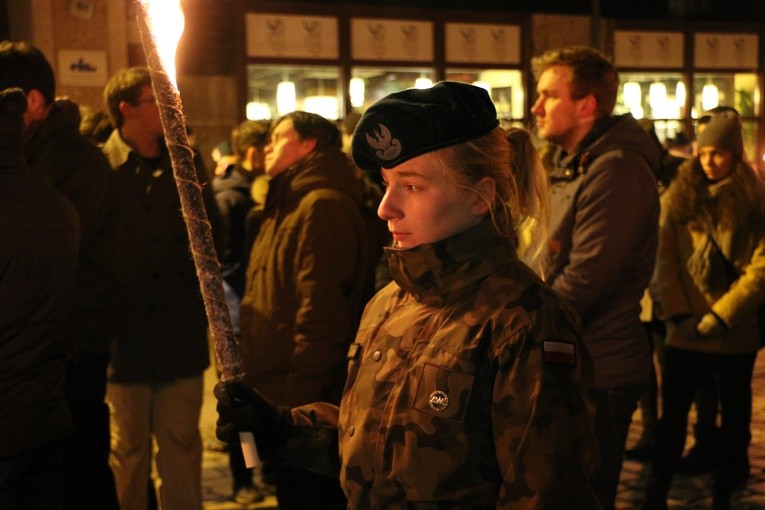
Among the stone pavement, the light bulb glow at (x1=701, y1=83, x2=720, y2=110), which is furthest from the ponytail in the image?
the light bulb glow at (x1=701, y1=83, x2=720, y2=110)

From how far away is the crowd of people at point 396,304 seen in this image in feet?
7.34

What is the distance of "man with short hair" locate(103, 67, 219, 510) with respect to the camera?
5.00 m

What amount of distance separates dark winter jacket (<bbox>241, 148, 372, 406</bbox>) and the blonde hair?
73.9 inches

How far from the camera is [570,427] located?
2145 millimetres

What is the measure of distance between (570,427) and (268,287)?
263cm

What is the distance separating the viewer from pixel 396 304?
2.55 metres

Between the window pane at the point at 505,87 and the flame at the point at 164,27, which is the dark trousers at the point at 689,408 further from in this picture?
the window pane at the point at 505,87

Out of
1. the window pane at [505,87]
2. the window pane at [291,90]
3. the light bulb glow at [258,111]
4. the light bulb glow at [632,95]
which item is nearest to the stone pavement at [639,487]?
the light bulb glow at [258,111]

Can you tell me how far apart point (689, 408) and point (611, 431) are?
156cm

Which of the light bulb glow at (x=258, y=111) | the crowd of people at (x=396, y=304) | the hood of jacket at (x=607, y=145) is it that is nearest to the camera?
the crowd of people at (x=396, y=304)

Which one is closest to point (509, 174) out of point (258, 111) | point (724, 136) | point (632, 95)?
point (724, 136)

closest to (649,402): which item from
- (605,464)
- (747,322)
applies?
(747,322)

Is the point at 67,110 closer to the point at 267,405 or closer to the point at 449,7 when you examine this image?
the point at 267,405

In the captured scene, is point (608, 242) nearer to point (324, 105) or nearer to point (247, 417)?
point (247, 417)
